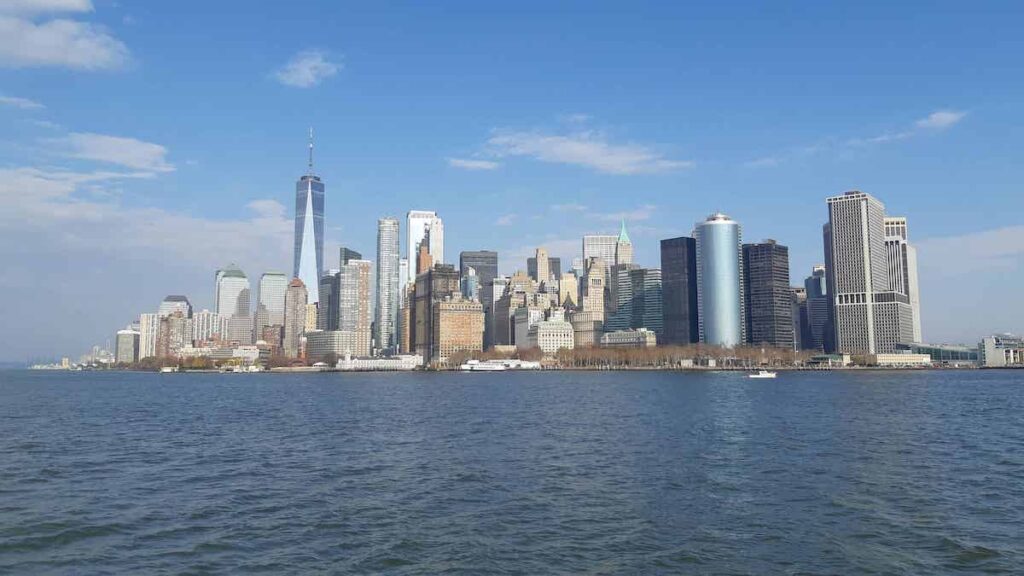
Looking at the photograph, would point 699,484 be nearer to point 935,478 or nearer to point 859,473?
point 859,473

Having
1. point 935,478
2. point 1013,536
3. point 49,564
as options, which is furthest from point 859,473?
point 49,564

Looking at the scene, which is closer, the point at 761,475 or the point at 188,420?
the point at 761,475

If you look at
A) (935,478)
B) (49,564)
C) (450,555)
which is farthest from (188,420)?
(935,478)

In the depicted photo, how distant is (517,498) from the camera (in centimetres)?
3266

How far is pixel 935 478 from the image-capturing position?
3766 centimetres

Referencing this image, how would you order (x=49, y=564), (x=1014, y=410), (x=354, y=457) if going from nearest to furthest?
(x=49, y=564) < (x=354, y=457) < (x=1014, y=410)

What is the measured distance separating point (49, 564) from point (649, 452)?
31740 mm

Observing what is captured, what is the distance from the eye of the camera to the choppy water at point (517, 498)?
24.2m

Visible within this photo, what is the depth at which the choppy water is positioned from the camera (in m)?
24.2

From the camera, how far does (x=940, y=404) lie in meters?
89.0

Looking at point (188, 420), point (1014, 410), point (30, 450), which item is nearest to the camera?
point (30, 450)

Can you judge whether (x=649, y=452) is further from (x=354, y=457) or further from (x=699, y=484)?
(x=354, y=457)

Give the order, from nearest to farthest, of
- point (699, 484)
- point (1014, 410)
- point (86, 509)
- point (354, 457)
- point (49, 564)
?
point (49, 564) → point (86, 509) → point (699, 484) → point (354, 457) → point (1014, 410)

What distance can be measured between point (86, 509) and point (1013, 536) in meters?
35.0
